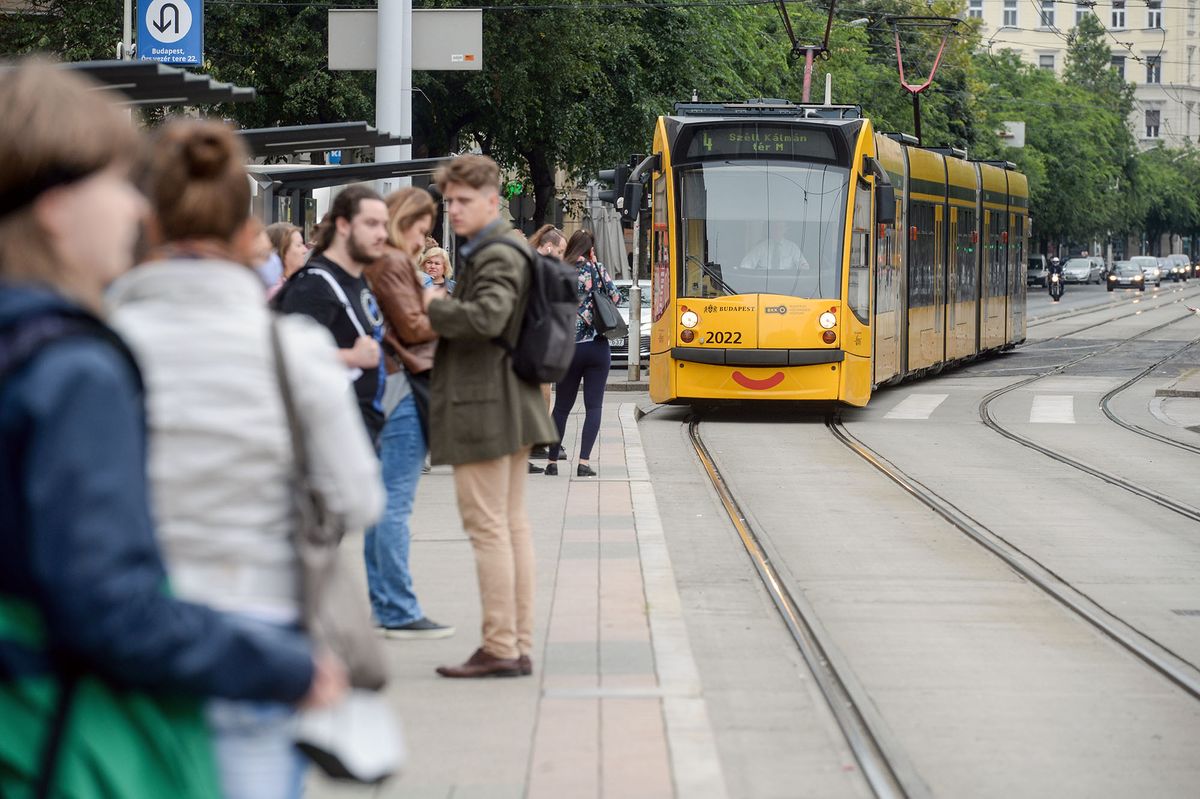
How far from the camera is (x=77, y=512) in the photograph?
85.5 inches

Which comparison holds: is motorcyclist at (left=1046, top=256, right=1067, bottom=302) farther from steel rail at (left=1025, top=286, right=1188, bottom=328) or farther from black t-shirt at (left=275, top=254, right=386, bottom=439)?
black t-shirt at (left=275, top=254, right=386, bottom=439)

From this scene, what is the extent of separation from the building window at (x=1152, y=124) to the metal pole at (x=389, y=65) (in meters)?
133

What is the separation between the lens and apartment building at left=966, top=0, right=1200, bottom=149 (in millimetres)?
134500

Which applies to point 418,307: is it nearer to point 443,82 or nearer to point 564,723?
point 564,723

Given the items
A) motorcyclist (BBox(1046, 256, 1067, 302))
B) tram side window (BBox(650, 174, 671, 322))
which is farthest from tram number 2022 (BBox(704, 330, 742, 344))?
motorcyclist (BBox(1046, 256, 1067, 302))

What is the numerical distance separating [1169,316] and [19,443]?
49.8 m

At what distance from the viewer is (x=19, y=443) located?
219 centimetres

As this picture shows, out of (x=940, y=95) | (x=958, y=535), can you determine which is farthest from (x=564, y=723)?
(x=940, y=95)

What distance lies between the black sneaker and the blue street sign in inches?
480

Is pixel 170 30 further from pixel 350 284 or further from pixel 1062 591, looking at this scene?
pixel 350 284

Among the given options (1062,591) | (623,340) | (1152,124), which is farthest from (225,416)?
(1152,124)

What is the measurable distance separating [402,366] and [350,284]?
0.36m

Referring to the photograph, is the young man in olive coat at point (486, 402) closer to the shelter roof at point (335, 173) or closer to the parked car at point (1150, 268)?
the shelter roof at point (335, 173)

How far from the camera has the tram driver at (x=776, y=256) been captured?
17797 mm
